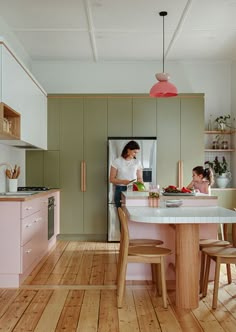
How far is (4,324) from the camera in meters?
2.74

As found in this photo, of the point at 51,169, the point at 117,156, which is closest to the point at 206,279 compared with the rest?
the point at 117,156

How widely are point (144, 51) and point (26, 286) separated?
4096 mm

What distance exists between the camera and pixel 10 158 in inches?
209

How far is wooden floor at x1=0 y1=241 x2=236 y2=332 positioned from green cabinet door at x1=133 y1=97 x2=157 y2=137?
259 cm

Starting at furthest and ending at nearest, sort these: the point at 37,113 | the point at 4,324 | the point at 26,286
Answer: the point at 37,113
the point at 26,286
the point at 4,324

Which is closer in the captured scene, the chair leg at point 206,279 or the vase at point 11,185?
the chair leg at point 206,279

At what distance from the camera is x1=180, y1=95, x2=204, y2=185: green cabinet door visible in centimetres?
620

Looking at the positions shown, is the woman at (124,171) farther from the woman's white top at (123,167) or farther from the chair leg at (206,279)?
the chair leg at (206,279)

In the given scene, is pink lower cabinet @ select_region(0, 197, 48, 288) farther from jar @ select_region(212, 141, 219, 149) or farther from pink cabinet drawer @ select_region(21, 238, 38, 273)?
jar @ select_region(212, 141, 219, 149)

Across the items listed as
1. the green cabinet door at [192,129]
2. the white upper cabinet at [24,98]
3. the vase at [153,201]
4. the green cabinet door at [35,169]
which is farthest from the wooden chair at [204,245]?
the green cabinet door at [35,169]

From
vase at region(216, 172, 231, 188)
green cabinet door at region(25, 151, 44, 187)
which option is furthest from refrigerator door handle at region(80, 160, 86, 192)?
vase at region(216, 172, 231, 188)

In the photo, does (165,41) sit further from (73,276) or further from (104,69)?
(73,276)

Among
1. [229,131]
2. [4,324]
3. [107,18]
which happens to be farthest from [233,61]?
[4,324]

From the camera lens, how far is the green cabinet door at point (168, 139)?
244 inches
